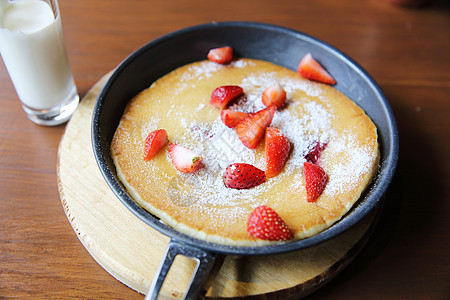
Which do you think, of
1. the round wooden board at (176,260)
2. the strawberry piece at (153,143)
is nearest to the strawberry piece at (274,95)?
the strawberry piece at (153,143)

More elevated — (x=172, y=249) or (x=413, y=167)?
(x=172, y=249)

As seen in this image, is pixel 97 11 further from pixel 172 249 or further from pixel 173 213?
pixel 172 249

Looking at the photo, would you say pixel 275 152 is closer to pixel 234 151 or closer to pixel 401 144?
pixel 234 151

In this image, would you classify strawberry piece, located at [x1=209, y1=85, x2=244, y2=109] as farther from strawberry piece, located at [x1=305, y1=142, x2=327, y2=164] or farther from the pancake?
strawberry piece, located at [x1=305, y1=142, x2=327, y2=164]

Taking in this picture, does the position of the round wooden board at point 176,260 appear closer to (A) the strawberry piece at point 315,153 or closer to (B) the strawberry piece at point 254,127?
(A) the strawberry piece at point 315,153

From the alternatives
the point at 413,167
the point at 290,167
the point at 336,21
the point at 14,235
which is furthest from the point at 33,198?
the point at 336,21

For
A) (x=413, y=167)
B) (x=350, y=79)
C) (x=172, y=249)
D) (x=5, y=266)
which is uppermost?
(x=350, y=79)
